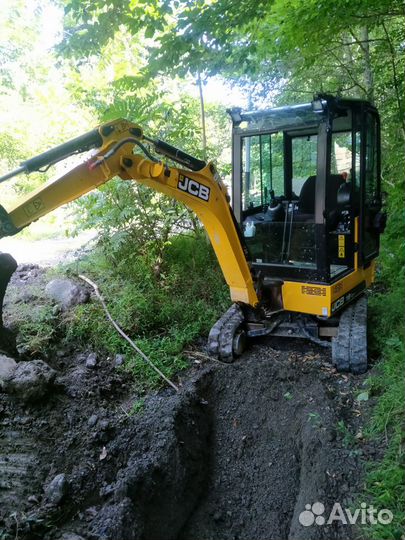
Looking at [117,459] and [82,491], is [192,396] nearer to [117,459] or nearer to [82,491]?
[117,459]

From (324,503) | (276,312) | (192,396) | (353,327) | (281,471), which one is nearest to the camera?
(324,503)

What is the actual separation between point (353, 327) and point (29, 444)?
306cm

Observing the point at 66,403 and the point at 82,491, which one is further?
the point at 66,403

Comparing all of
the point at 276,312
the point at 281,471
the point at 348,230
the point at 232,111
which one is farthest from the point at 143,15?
the point at 281,471

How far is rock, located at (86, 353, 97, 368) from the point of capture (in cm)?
409

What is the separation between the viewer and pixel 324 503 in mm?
2465

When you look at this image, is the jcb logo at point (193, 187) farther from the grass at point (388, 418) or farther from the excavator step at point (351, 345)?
the grass at point (388, 418)

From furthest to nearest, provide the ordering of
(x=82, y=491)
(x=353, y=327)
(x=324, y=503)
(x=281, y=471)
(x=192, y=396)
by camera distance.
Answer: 1. (x=353, y=327)
2. (x=192, y=396)
3. (x=281, y=471)
4. (x=82, y=491)
5. (x=324, y=503)

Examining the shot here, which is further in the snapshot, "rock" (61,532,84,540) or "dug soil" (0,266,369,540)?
"dug soil" (0,266,369,540)

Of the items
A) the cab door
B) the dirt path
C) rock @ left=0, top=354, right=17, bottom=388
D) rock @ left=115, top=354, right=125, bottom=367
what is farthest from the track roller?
the dirt path

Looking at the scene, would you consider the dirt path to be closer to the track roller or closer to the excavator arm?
the track roller

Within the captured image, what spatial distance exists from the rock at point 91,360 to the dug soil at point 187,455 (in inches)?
1.6

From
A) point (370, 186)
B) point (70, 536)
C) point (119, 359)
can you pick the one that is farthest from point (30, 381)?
point (370, 186)

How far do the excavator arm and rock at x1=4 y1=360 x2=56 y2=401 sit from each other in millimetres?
1685
